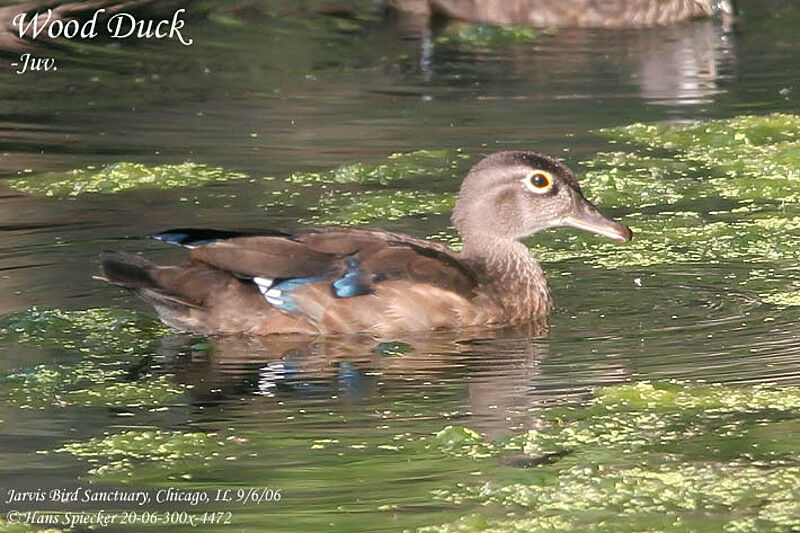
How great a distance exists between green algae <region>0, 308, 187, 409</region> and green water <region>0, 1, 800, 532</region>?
0.02 metres

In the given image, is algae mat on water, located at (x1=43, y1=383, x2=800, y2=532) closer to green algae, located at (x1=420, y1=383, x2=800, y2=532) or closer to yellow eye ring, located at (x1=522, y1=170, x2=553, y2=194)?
green algae, located at (x1=420, y1=383, x2=800, y2=532)

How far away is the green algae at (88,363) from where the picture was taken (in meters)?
7.92

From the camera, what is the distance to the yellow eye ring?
9.73 m

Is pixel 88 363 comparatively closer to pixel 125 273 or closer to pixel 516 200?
pixel 125 273

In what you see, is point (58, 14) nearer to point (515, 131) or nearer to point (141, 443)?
point (515, 131)

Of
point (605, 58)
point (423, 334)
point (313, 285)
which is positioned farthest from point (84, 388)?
point (605, 58)

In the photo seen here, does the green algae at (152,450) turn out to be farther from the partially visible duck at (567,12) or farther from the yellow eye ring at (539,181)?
the partially visible duck at (567,12)

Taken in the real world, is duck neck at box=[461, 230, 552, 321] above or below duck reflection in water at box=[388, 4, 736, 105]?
below

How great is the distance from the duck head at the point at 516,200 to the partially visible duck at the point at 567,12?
26.8 ft

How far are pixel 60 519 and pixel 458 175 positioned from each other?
6.10m

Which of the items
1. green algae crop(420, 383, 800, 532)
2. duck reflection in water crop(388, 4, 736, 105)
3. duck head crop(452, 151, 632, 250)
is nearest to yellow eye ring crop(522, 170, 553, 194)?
duck head crop(452, 151, 632, 250)

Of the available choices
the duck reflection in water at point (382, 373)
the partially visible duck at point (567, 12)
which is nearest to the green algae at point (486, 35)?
the partially visible duck at point (567, 12)

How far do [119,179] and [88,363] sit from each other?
373 cm

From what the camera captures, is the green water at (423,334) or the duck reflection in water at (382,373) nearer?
the green water at (423,334)
